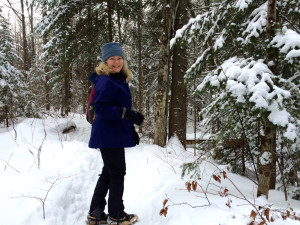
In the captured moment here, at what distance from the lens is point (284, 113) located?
2119 millimetres

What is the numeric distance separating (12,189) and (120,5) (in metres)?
7.85

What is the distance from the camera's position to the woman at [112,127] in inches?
101

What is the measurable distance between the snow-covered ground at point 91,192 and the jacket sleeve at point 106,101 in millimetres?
1281

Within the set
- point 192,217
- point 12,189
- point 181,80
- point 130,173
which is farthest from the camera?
point 181,80

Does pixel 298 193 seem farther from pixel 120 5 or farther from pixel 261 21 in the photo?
pixel 120 5

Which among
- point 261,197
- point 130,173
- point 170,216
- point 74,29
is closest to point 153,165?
point 130,173

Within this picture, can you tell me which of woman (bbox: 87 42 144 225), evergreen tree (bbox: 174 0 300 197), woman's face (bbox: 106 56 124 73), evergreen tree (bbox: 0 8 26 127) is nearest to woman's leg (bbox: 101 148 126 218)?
woman (bbox: 87 42 144 225)

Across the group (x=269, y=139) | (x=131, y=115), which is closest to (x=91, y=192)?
(x=131, y=115)

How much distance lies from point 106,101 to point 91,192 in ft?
6.99

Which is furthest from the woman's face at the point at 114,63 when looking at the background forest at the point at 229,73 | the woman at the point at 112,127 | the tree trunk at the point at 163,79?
the tree trunk at the point at 163,79

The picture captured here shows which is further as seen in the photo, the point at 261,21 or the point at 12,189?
the point at 12,189

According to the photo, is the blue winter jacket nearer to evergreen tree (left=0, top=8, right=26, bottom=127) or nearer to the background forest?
the background forest

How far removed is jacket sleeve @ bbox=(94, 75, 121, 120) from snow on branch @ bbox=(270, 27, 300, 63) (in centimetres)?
184

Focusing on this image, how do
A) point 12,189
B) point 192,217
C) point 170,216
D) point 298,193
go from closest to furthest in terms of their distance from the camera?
point 192,217, point 170,216, point 12,189, point 298,193
